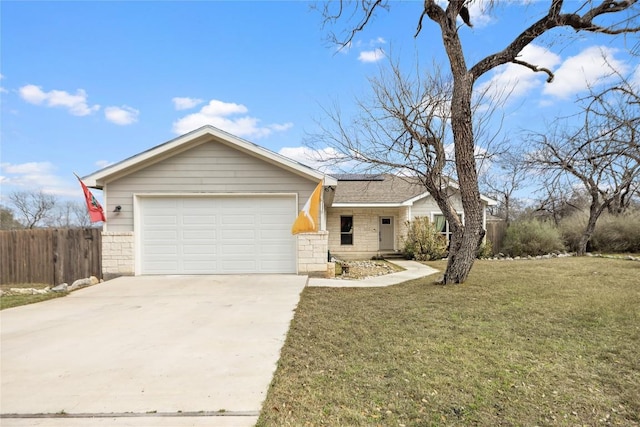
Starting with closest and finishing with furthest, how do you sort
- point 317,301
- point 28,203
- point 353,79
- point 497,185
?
point 317,301, point 353,79, point 497,185, point 28,203

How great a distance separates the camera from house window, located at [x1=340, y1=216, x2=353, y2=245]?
17.8m

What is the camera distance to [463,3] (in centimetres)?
774

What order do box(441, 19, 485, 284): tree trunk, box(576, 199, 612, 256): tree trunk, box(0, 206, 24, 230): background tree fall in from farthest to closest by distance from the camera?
1. box(0, 206, 24, 230): background tree
2. box(576, 199, 612, 256): tree trunk
3. box(441, 19, 485, 284): tree trunk

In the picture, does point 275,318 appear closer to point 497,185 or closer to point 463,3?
point 463,3

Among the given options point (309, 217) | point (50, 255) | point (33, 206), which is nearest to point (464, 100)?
point (309, 217)

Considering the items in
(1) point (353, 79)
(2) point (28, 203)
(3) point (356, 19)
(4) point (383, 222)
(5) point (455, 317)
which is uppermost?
(3) point (356, 19)

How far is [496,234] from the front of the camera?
17469mm

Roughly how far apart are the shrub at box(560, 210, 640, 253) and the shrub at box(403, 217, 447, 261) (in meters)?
7.93

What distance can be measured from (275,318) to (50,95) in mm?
13111

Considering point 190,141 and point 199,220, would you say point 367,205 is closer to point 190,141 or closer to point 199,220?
point 199,220

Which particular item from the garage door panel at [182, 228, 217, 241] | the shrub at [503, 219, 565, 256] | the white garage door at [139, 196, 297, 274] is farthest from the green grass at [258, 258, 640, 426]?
the shrub at [503, 219, 565, 256]

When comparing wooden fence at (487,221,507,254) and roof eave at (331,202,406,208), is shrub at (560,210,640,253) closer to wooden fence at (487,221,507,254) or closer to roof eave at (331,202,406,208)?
wooden fence at (487,221,507,254)

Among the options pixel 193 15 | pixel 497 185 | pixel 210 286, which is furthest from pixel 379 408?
pixel 497 185

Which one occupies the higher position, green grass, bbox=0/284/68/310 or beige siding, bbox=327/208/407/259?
beige siding, bbox=327/208/407/259
